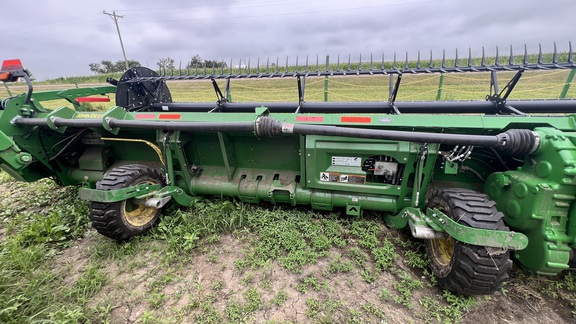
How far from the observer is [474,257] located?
2.14 meters

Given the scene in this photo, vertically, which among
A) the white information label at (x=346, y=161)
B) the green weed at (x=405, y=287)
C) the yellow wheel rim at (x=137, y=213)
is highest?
the white information label at (x=346, y=161)

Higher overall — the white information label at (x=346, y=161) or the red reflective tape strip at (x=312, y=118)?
the red reflective tape strip at (x=312, y=118)

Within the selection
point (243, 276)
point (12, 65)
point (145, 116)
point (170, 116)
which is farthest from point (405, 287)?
point (12, 65)

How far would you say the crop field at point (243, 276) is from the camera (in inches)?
90.0

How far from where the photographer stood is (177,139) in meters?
3.18

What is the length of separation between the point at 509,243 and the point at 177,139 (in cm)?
321

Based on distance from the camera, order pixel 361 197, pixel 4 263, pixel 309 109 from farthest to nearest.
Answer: pixel 309 109 → pixel 361 197 → pixel 4 263

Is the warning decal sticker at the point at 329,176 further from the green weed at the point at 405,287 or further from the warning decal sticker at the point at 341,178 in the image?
the green weed at the point at 405,287

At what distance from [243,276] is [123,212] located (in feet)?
4.78

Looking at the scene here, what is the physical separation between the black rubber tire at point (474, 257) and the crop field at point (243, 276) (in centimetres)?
21

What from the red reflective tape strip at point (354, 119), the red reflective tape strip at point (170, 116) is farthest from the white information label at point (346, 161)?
the red reflective tape strip at point (170, 116)

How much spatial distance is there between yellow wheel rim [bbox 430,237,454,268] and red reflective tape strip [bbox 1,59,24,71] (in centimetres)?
509

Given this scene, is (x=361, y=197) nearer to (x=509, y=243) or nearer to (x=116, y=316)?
(x=509, y=243)

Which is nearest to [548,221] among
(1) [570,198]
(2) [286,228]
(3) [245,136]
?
(1) [570,198]
